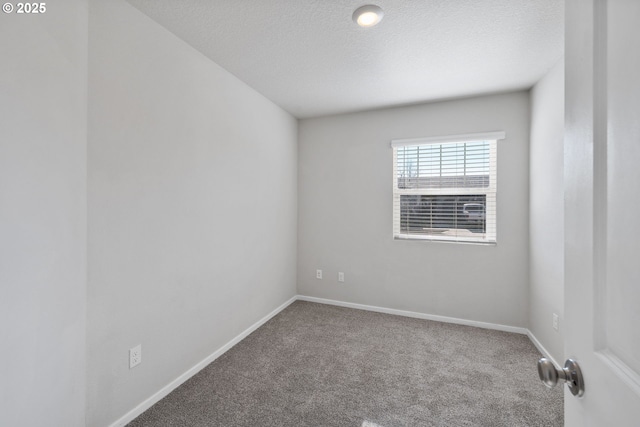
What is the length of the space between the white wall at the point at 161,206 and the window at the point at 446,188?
1.75m

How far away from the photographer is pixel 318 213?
3.78 metres

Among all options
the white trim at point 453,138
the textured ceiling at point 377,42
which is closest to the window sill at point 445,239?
the white trim at point 453,138

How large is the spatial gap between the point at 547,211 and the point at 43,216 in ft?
11.3

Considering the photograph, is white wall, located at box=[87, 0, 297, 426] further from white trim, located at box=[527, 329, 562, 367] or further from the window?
white trim, located at box=[527, 329, 562, 367]

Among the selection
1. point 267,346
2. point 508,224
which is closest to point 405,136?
point 508,224

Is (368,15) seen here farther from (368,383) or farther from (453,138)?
(368,383)

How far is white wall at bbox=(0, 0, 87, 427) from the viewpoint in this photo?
1.18 meters

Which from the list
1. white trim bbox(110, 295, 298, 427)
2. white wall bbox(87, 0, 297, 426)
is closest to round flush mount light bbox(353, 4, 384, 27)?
white wall bbox(87, 0, 297, 426)

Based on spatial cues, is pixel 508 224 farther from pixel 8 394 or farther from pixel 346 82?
pixel 8 394

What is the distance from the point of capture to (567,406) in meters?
0.67

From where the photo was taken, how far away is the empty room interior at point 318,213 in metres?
0.64

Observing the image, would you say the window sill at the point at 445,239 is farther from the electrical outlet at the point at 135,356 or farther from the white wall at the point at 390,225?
the electrical outlet at the point at 135,356

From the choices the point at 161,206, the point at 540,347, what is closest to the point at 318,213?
the point at 161,206

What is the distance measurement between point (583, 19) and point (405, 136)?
2.85 meters
